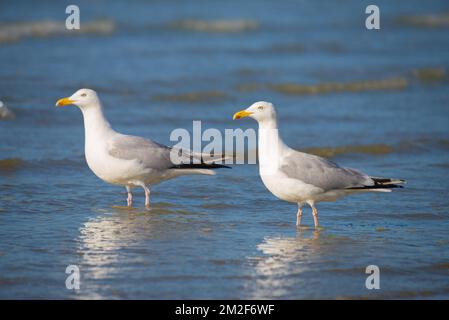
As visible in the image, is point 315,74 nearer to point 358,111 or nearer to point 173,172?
point 358,111

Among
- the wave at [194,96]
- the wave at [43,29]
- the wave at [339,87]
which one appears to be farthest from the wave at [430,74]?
the wave at [43,29]

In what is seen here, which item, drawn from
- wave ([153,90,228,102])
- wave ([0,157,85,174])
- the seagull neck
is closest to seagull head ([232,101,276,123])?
the seagull neck

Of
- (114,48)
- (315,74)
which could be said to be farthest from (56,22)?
(315,74)

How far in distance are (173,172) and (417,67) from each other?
438 inches

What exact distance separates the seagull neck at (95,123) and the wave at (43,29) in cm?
1189

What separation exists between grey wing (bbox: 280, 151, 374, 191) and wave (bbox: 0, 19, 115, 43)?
531 inches

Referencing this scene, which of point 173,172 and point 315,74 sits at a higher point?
point 315,74

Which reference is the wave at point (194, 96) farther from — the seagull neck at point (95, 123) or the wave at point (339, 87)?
the seagull neck at point (95, 123)

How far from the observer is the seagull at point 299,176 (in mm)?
7973

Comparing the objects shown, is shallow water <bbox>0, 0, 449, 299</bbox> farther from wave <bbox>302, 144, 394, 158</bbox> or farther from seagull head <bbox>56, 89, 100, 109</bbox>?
seagull head <bbox>56, 89, 100, 109</bbox>

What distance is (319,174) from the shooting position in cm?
808

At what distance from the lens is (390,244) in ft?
24.9

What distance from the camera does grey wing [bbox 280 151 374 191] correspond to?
26.3 ft

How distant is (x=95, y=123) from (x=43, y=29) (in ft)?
44.4
